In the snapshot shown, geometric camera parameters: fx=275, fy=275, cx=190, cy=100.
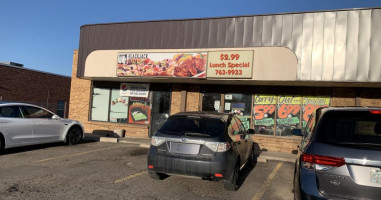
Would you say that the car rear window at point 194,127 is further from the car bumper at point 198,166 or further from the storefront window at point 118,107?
the storefront window at point 118,107

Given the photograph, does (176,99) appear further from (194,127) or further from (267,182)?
(194,127)

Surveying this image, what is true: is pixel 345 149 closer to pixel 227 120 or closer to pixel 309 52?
pixel 227 120

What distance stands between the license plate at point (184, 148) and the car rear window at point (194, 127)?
0.21 m

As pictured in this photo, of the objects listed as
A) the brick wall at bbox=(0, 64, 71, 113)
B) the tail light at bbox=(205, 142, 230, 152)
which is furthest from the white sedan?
the brick wall at bbox=(0, 64, 71, 113)

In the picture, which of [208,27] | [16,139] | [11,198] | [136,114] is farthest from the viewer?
[136,114]

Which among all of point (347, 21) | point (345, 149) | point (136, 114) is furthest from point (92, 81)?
point (345, 149)

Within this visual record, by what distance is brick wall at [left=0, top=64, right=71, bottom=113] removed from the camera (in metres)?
23.0

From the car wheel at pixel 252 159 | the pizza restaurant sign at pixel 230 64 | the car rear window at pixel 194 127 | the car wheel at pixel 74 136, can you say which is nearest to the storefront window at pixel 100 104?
the car wheel at pixel 74 136

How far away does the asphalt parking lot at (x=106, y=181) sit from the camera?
494 centimetres

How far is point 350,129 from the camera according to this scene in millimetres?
3312

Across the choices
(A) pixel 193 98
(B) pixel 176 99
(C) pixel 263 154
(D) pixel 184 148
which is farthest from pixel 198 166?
(B) pixel 176 99

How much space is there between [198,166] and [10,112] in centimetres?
646

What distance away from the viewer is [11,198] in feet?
14.8

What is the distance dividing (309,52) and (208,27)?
12.9ft
